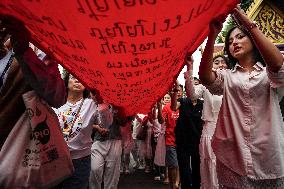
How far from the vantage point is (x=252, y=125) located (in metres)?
2.21

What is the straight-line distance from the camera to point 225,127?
2.33 metres

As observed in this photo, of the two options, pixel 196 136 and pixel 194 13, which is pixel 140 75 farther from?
pixel 196 136

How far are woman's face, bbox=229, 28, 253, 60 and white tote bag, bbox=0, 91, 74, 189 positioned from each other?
4.56 ft

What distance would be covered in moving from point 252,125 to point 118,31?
117 centimetres

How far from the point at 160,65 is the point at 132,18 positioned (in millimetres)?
596

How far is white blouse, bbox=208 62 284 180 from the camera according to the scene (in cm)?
213

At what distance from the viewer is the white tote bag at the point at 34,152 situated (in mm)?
1826

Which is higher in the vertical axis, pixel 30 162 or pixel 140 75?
pixel 140 75

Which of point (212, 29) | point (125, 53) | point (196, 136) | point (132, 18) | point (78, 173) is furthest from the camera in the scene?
point (196, 136)

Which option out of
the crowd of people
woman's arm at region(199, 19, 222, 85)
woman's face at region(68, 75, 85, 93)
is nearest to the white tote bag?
the crowd of people

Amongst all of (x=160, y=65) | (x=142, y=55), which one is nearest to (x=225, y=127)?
(x=160, y=65)

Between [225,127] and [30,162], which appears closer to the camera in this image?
[30,162]

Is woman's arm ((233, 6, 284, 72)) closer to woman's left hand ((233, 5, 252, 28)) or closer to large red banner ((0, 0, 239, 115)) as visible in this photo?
woman's left hand ((233, 5, 252, 28))

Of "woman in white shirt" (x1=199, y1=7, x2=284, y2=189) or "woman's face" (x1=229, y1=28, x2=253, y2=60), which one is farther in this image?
"woman's face" (x1=229, y1=28, x2=253, y2=60)
